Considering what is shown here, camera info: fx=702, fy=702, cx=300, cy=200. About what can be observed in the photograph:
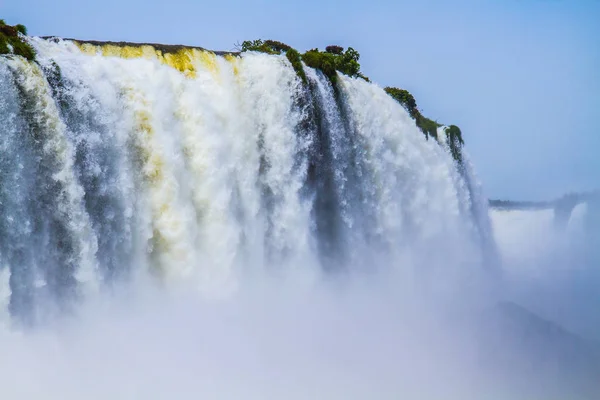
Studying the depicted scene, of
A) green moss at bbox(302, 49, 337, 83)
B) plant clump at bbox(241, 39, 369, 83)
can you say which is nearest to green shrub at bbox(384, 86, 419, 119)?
plant clump at bbox(241, 39, 369, 83)

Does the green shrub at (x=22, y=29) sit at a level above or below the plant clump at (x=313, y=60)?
below

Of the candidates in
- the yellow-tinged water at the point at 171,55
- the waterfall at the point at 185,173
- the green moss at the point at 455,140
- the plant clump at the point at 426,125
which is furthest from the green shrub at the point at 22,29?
the green moss at the point at 455,140

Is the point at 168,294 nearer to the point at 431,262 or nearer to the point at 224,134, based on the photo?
the point at 224,134

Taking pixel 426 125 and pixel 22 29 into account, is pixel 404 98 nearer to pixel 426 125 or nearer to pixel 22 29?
pixel 426 125

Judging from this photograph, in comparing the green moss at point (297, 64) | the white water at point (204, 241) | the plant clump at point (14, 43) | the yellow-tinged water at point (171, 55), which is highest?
→ the green moss at point (297, 64)

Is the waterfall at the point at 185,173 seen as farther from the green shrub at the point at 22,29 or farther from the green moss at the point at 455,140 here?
the green moss at the point at 455,140

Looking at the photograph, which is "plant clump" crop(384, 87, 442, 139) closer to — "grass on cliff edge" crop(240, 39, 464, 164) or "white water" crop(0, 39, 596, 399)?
"grass on cliff edge" crop(240, 39, 464, 164)

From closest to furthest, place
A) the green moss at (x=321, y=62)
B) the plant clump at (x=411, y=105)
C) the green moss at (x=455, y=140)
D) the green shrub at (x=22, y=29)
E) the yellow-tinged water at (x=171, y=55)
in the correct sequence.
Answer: the green shrub at (x=22, y=29)
the yellow-tinged water at (x=171, y=55)
the green moss at (x=321, y=62)
the plant clump at (x=411, y=105)
the green moss at (x=455, y=140)
